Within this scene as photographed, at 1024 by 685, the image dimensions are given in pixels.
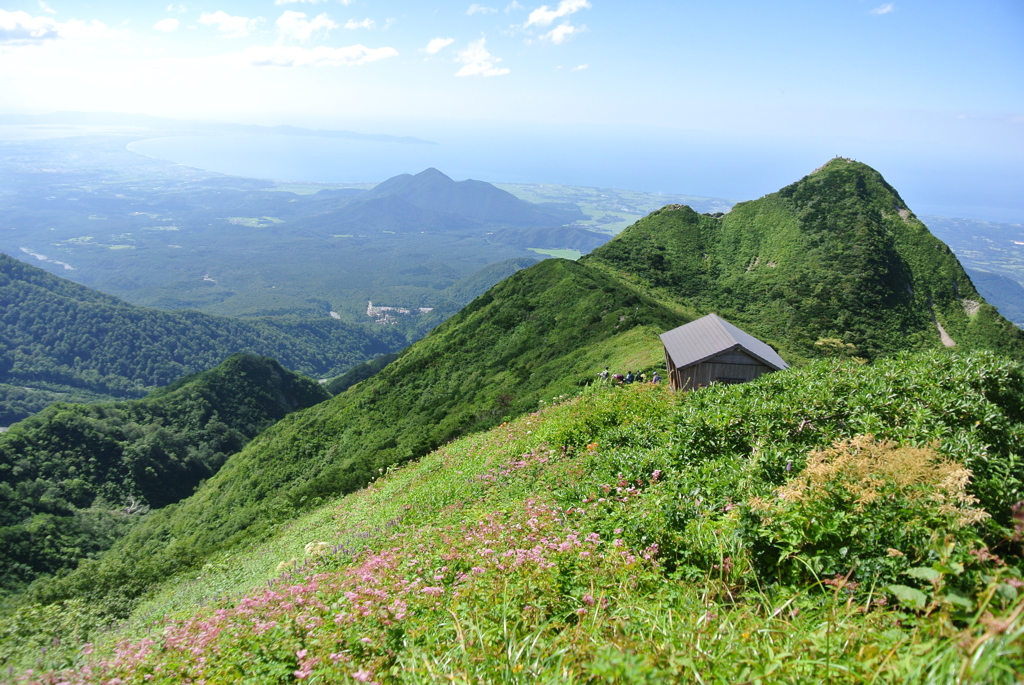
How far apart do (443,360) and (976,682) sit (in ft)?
144

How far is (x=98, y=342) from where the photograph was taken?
160 meters

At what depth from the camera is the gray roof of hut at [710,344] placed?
47.6 feet

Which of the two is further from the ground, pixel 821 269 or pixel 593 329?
pixel 821 269

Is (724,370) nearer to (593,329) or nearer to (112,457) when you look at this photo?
(593,329)

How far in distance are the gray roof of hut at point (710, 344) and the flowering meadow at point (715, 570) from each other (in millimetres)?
5130

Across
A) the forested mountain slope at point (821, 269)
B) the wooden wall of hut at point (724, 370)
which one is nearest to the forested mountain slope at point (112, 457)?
the wooden wall of hut at point (724, 370)

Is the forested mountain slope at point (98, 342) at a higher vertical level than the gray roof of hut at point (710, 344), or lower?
lower

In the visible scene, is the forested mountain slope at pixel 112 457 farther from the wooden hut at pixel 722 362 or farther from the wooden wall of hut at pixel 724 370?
the wooden wall of hut at pixel 724 370

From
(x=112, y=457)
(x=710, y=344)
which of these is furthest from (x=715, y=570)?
(x=112, y=457)

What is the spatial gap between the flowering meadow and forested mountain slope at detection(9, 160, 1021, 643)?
12057 millimetres

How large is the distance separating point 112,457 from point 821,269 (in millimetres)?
83781

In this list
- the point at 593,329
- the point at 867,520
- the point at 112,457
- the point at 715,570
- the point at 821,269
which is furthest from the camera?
the point at 112,457

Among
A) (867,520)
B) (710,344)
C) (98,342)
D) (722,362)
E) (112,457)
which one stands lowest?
(98,342)

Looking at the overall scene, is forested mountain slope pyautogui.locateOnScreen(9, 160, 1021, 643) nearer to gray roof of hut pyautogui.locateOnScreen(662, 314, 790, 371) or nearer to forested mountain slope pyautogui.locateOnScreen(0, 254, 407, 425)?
gray roof of hut pyautogui.locateOnScreen(662, 314, 790, 371)
